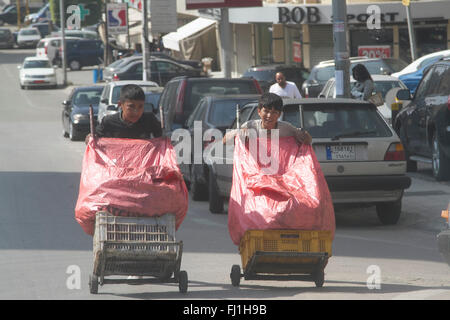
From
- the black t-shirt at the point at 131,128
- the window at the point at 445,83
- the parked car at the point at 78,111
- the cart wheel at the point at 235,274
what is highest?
the black t-shirt at the point at 131,128

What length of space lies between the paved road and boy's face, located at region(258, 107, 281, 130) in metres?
1.35

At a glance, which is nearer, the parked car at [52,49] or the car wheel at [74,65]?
the car wheel at [74,65]

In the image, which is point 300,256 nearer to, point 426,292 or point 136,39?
point 426,292

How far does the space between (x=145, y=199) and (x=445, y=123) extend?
812 centimetres

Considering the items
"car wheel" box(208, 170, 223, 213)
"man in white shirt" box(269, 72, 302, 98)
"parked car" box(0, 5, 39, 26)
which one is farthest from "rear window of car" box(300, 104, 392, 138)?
"parked car" box(0, 5, 39, 26)

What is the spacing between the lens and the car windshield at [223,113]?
49.4 feet

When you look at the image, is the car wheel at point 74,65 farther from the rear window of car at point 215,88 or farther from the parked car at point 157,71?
the rear window of car at point 215,88

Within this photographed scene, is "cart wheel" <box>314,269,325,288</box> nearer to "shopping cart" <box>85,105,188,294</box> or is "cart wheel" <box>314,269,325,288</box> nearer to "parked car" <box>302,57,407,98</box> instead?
"shopping cart" <box>85,105,188,294</box>

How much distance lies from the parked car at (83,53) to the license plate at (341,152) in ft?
163

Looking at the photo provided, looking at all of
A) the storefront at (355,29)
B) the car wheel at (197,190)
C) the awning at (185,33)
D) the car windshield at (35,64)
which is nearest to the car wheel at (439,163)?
the car wheel at (197,190)

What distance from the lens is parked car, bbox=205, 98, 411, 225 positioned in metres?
12.1

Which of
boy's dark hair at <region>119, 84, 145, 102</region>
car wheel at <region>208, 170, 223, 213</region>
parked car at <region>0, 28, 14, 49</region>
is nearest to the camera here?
boy's dark hair at <region>119, 84, 145, 102</region>

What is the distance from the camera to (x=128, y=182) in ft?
27.3

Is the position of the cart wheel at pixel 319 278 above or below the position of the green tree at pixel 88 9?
below
